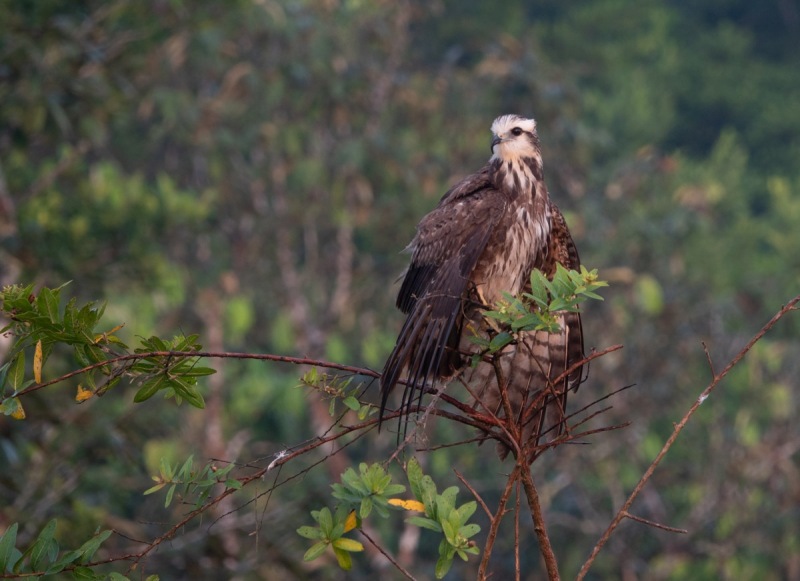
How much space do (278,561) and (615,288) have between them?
7.50 metres

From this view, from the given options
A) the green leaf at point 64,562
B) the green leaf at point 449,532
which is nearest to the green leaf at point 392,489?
the green leaf at point 449,532

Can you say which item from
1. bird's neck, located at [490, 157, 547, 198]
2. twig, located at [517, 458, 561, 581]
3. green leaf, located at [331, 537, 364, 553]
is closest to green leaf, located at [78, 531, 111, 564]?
green leaf, located at [331, 537, 364, 553]

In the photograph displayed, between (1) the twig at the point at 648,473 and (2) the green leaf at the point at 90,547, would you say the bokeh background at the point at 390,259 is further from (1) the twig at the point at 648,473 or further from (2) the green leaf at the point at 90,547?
(1) the twig at the point at 648,473

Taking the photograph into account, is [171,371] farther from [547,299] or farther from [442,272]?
[442,272]

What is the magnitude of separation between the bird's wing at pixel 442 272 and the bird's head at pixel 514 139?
0.47 ft

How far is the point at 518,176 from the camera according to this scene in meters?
4.84

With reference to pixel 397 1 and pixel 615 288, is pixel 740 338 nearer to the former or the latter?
pixel 615 288

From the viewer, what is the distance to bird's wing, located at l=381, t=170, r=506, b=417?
3906 millimetres

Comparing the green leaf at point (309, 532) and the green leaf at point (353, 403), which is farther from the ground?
the green leaf at point (353, 403)

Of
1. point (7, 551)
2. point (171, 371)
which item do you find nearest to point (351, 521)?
point (171, 371)

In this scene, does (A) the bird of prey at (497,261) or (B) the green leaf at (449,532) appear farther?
(A) the bird of prey at (497,261)

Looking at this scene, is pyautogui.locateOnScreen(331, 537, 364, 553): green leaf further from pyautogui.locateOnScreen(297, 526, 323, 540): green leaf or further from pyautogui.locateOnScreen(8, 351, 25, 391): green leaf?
pyautogui.locateOnScreen(8, 351, 25, 391): green leaf

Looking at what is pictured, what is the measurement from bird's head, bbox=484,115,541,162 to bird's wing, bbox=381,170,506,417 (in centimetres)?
14

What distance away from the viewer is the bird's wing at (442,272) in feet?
12.8
